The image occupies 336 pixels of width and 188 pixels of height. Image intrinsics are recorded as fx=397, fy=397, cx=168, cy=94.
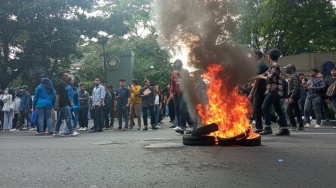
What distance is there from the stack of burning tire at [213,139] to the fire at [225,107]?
0.12 metres

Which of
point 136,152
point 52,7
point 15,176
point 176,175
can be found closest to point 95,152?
point 136,152

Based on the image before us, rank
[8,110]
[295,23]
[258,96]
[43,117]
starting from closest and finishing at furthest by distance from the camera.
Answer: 1. [258,96]
2. [43,117]
3. [8,110]
4. [295,23]

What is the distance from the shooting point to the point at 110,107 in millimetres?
16484

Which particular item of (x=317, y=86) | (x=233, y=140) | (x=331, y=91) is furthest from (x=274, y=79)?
(x=331, y=91)

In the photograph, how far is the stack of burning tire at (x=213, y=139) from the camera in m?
7.26

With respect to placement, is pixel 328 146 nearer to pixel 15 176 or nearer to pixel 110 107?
pixel 15 176

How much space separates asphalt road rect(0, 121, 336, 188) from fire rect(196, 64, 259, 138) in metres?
0.52

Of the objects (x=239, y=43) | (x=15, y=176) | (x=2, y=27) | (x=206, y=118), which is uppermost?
(x=2, y=27)

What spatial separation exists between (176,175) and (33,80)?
72.9 ft

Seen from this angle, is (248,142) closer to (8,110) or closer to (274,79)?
(274,79)

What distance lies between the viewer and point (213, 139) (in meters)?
7.43

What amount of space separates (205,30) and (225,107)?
1.54 metres

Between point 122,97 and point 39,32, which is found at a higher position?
point 39,32

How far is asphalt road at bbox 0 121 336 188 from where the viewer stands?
15.4ft
